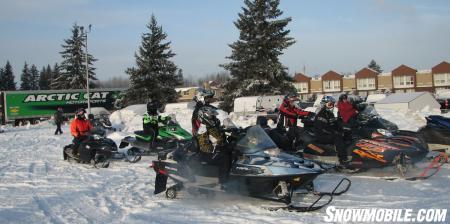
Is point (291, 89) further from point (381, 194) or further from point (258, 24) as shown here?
point (381, 194)

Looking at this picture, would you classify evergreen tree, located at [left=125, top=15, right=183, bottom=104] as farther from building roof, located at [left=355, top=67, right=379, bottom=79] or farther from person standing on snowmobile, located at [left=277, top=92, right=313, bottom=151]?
building roof, located at [left=355, top=67, right=379, bottom=79]

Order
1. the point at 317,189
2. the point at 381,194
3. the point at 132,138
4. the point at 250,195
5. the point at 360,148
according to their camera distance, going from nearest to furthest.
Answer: the point at 250,195 < the point at 381,194 < the point at 317,189 < the point at 360,148 < the point at 132,138

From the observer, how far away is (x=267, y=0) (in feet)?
116

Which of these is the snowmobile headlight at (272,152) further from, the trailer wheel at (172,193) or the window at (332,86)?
the window at (332,86)

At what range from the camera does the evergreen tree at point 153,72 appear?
39.4 metres

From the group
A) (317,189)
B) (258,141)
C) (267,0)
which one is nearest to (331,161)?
(317,189)

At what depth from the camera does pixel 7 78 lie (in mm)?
72812

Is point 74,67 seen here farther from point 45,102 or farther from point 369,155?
point 369,155

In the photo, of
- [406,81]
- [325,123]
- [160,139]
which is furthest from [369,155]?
[406,81]

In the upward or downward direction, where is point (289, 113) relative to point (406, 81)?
downward

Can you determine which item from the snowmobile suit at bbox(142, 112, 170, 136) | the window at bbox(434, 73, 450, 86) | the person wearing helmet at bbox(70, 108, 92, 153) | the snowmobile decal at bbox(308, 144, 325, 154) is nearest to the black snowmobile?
the snowmobile decal at bbox(308, 144, 325, 154)

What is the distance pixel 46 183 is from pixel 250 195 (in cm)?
452

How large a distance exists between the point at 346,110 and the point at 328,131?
176cm

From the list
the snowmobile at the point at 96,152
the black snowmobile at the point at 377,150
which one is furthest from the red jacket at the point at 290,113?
the snowmobile at the point at 96,152
